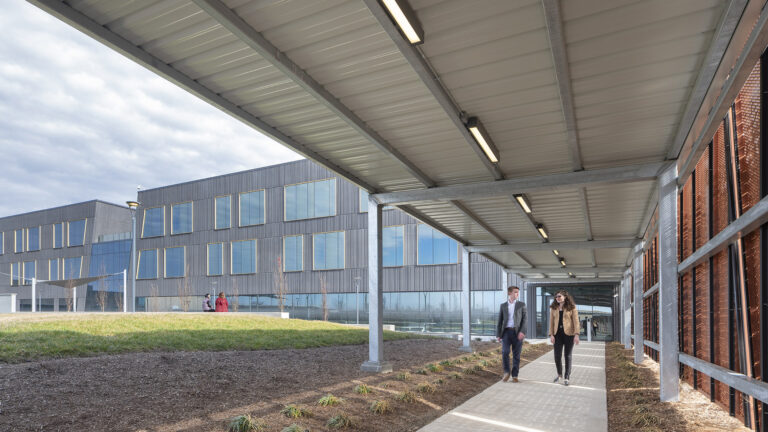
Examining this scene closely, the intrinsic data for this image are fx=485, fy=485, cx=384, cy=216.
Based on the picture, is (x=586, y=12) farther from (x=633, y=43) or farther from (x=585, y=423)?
(x=585, y=423)

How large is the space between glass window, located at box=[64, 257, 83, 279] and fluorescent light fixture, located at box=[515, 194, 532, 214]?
55.3 metres

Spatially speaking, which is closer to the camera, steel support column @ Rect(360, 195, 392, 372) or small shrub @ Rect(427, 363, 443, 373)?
steel support column @ Rect(360, 195, 392, 372)

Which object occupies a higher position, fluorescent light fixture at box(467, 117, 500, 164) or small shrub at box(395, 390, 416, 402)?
fluorescent light fixture at box(467, 117, 500, 164)

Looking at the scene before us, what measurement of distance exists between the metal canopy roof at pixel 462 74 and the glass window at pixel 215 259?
120 feet

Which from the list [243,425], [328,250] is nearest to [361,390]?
[243,425]

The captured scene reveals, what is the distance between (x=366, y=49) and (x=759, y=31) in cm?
358

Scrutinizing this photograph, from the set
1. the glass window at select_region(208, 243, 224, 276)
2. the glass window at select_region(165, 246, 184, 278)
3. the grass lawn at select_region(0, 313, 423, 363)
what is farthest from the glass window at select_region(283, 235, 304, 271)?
the grass lawn at select_region(0, 313, 423, 363)

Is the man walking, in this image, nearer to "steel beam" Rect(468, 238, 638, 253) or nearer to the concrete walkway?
the concrete walkway

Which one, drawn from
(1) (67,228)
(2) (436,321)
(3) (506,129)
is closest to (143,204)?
(1) (67,228)

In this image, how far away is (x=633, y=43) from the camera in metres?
4.95

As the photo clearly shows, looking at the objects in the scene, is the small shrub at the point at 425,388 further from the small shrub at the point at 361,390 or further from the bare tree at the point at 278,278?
the bare tree at the point at 278,278

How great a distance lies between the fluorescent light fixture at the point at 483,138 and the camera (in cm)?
704

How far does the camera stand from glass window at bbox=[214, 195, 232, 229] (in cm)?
4331

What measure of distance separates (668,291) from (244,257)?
38.4m
